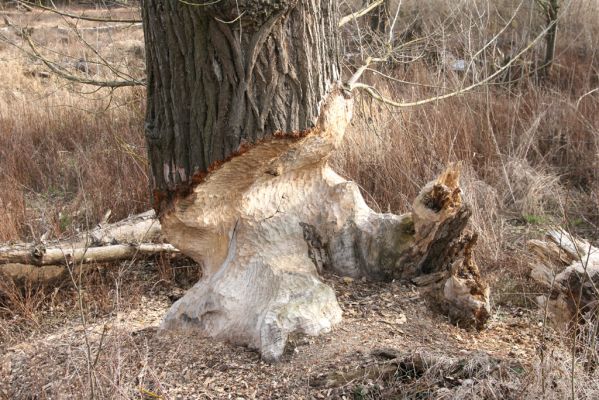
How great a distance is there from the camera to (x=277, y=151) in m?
2.66

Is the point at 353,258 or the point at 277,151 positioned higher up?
the point at 277,151

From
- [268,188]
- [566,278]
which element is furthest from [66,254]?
[566,278]

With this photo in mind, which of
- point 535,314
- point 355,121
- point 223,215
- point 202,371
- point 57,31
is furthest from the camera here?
point 57,31

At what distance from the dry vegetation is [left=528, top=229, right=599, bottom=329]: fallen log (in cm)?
16

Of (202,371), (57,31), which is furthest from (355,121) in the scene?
(57,31)

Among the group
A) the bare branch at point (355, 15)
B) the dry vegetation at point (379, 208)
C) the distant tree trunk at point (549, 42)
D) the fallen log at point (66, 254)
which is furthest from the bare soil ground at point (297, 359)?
the distant tree trunk at point (549, 42)

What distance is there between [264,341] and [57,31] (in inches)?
436

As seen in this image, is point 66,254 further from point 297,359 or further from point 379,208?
point 379,208

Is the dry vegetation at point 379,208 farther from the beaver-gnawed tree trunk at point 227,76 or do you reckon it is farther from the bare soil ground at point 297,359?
the beaver-gnawed tree trunk at point 227,76

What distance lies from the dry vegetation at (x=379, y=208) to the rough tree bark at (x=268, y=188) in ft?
0.46

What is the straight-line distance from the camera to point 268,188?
295 centimetres

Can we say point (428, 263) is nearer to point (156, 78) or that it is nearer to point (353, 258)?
point (353, 258)

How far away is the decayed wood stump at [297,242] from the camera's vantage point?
271 cm

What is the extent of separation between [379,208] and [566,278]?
6.26 feet
